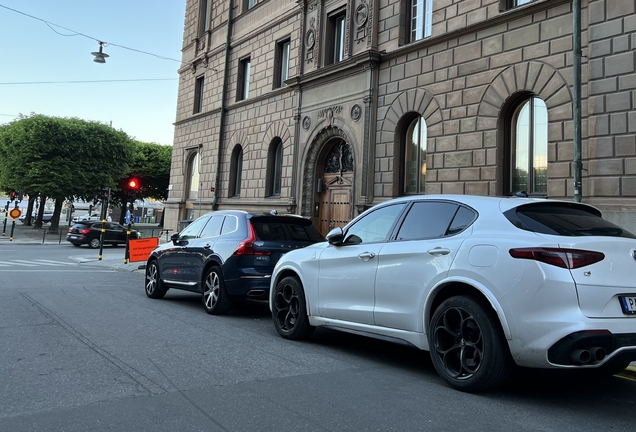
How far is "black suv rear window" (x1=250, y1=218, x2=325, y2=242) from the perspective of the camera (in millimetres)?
8523

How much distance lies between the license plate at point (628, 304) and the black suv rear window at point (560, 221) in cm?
54

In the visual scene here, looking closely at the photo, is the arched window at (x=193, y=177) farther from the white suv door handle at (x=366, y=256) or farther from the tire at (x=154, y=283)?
the white suv door handle at (x=366, y=256)

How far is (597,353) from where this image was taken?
382 cm

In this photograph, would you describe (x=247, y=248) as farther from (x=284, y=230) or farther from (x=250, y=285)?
(x=284, y=230)

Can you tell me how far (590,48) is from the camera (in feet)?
33.0

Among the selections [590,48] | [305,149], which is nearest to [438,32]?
[590,48]

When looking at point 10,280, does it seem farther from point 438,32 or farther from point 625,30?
point 625,30

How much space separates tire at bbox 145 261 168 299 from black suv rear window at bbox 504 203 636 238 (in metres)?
7.64

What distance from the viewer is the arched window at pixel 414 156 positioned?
1366cm

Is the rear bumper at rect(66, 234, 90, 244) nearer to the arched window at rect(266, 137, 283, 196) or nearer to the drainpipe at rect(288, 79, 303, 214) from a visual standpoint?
the arched window at rect(266, 137, 283, 196)

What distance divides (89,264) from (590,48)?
1739 cm

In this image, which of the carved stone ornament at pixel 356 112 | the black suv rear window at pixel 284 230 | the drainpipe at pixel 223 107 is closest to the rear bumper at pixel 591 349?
the black suv rear window at pixel 284 230

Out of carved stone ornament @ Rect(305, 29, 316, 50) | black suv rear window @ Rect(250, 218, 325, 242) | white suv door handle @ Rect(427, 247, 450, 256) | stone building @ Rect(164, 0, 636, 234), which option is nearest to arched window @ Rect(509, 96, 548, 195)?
stone building @ Rect(164, 0, 636, 234)

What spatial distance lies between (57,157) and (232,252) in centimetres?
3312
